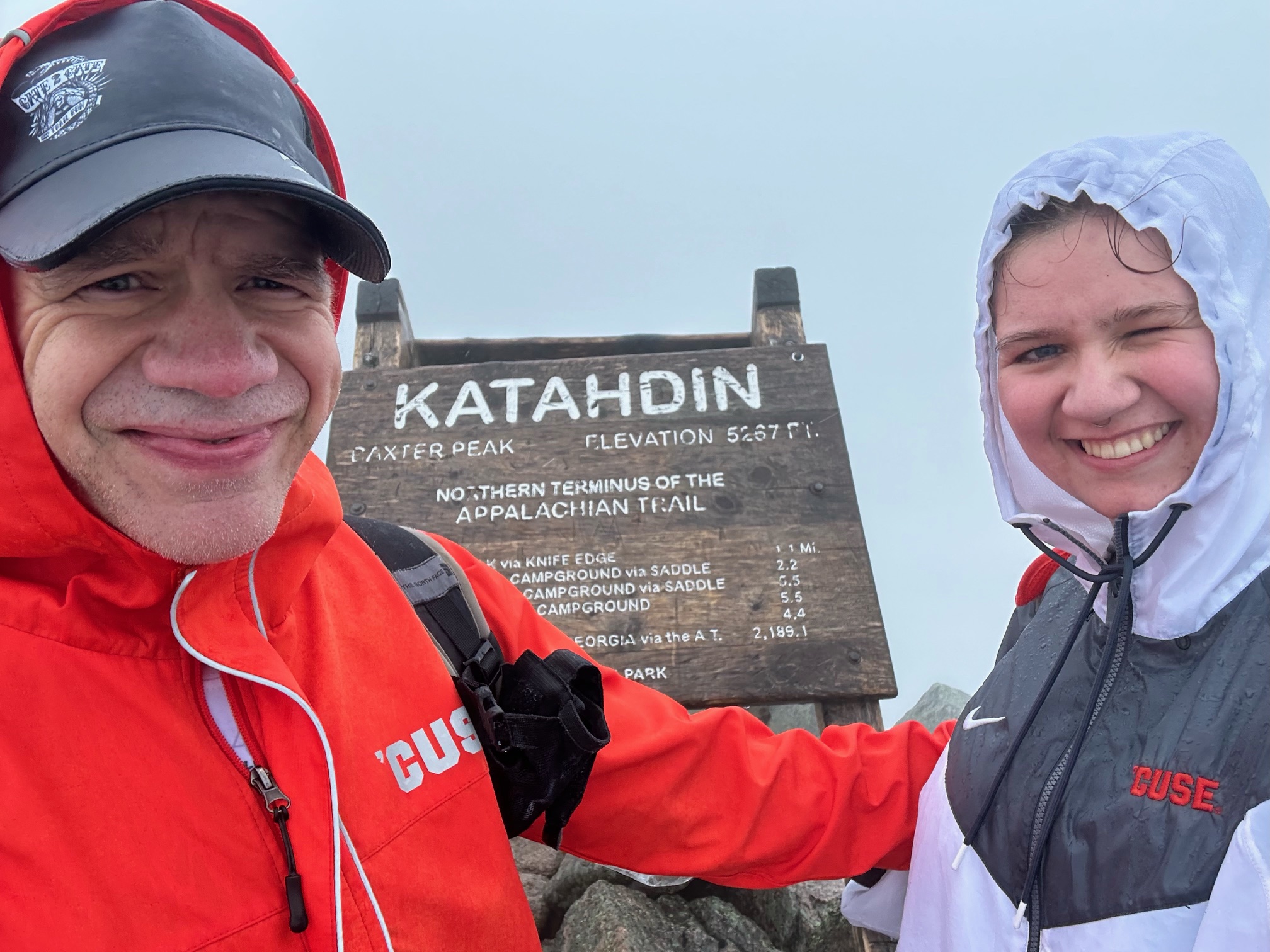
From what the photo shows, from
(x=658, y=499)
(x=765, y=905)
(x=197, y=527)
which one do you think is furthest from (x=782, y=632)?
(x=197, y=527)

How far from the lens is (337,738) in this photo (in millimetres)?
1314

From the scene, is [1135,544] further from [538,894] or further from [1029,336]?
[538,894]

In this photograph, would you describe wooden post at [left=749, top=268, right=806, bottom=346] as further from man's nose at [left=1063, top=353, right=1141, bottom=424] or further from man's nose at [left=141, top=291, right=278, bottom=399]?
man's nose at [left=141, top=291, right=278, bottom=399]

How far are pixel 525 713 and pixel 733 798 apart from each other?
1.85 ft

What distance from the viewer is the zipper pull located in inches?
43.7

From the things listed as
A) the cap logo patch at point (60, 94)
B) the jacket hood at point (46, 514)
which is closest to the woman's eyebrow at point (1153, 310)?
the jacket hood at point (46, 514)

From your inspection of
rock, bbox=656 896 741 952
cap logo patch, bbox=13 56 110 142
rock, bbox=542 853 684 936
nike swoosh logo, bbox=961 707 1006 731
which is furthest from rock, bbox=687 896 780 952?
cap logo patch, bbox=13 56 110 142

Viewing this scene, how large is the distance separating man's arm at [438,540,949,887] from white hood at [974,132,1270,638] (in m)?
0.67

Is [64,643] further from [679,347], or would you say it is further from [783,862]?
[679,347]

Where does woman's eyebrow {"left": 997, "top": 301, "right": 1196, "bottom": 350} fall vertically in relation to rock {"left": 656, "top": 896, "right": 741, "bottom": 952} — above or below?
above

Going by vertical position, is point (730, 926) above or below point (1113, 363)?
below

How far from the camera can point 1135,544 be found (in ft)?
4.38

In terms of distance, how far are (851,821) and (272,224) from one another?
1.69 meters

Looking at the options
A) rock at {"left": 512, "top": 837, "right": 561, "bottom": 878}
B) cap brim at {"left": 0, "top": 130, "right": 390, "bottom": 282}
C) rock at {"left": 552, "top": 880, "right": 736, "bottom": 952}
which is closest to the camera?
cap brim at {"left": 0, "top": 130, "right": 390, "bottom": 282}
